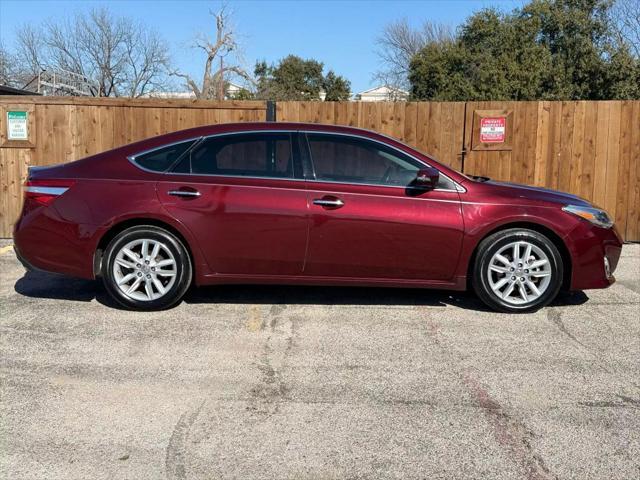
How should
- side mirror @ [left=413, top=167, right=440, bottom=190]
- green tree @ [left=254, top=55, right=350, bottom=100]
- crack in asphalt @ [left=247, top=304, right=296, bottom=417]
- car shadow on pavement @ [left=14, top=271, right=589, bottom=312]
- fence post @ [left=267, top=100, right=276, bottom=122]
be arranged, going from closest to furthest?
crack in asphalt @ [left=247, top=304, right=296, bottom=417] → side mirror @ [left=413, top=167, right=440, bottom=190] → car shadow on pavement @ [left=14, top=271, right=589, bottom=312] → fence post @ [left=267, top=100, right=276, bottom=122] → green tree @ [left=254, top=55, right=350, bottom=100]

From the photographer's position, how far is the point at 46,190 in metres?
5.43

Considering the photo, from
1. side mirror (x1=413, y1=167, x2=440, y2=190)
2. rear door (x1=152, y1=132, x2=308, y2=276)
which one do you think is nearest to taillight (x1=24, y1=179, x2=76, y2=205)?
rear door (x1=152, y1=132, x2=308, y2=276)

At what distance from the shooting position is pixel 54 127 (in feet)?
29.3

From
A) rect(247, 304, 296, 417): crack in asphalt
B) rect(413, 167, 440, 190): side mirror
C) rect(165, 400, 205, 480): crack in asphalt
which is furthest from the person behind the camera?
rect(413, 167, 440, 190): side mirror

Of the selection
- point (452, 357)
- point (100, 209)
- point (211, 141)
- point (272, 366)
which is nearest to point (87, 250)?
point (100, 209)

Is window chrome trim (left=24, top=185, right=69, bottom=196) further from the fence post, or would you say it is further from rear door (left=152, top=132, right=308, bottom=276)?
the fence post

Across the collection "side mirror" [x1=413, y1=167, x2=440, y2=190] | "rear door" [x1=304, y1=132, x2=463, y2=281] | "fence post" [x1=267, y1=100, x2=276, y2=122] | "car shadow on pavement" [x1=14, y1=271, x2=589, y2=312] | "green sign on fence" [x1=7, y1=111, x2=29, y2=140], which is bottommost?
"car shadow on pavement" [x1=14, y1=271, x2=589, y2=312]

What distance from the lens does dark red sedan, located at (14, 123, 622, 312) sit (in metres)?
5.29

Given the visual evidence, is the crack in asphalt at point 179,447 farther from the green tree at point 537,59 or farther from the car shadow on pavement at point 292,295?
the green tree at point 537,59

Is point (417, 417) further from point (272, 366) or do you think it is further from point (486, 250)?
point (486, 250)

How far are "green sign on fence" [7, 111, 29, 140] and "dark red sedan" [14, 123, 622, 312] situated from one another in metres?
3.94

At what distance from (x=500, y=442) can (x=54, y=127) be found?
25.7ft

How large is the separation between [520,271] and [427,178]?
1156 millimetres

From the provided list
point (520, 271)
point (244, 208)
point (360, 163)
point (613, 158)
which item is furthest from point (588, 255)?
point (613, 158)
